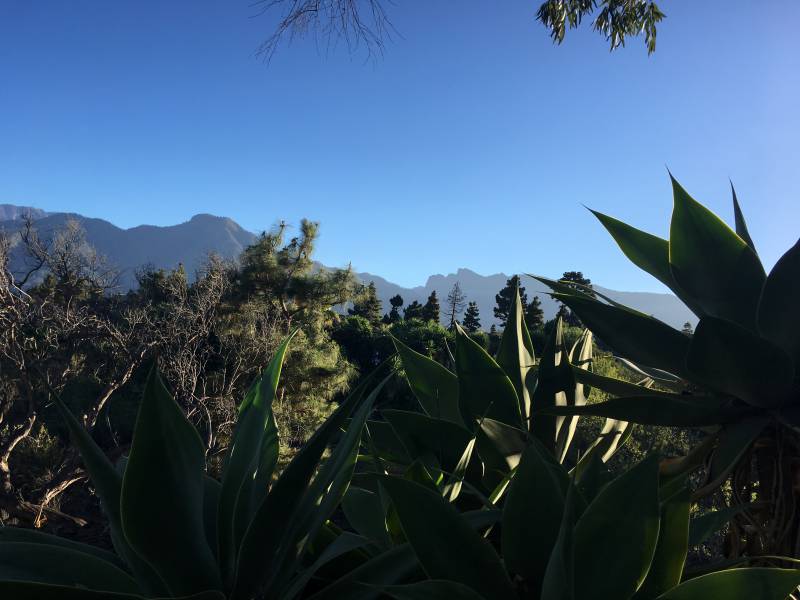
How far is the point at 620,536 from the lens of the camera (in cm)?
A: 58

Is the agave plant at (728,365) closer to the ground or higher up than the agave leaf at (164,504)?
higher up

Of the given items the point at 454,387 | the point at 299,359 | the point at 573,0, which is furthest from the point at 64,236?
the point at 454,387

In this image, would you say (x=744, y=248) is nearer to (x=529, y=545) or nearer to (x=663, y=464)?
(x=663, y=464)

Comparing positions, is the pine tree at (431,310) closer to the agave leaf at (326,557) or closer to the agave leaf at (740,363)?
the agave leaf at (740,363)

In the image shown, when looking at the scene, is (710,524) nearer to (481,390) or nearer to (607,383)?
(607,383)

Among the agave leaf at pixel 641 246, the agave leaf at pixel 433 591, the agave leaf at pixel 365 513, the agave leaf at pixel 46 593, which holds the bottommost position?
the agave leaf at pixel 46 593

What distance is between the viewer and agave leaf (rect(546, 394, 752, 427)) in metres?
0.92

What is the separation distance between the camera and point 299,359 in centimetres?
1568

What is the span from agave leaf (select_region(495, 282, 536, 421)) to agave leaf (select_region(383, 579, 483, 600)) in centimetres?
68

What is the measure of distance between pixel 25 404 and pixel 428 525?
21223 millimetres

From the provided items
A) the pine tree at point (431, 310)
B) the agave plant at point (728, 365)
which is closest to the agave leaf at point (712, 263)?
the agave plant at point (728, 365)

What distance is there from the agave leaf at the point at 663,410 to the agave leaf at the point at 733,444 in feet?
0.07

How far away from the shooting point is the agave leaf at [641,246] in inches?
46.9

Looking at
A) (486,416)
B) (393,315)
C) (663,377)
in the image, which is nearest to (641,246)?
(663,377)
